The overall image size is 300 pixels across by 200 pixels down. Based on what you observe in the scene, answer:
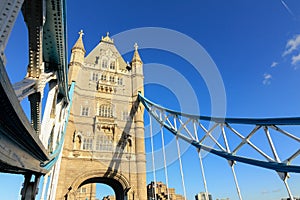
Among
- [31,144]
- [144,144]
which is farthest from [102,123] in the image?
[31,144]

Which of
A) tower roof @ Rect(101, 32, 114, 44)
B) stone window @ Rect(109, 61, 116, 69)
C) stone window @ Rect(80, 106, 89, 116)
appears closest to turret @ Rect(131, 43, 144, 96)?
stone window @ Rect(109, 61, 116, 69)

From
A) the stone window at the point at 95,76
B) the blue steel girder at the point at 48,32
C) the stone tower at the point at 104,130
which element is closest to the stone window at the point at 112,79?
the stone tower at the point at 104,130

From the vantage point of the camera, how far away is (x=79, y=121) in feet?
60.8

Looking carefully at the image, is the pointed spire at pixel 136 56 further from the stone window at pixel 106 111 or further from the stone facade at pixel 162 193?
the stone facade at pixel 162 193

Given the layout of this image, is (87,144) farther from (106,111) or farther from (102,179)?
(106,111)

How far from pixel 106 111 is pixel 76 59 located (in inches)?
272

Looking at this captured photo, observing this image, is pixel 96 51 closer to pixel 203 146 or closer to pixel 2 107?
pixel 203 146

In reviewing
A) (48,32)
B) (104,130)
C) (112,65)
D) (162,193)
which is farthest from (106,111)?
(48,32)

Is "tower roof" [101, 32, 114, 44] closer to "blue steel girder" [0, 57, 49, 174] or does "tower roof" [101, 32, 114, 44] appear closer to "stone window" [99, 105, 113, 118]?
"stone window" [99, 105, 113, 118]

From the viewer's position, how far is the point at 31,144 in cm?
494

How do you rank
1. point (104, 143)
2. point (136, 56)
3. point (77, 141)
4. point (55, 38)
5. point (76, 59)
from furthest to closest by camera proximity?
point (136, 56), point (76, 59), point (104, 143), point (77, 141), point (55, 38)

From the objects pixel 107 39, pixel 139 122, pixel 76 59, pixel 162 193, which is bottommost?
pixel 162 193

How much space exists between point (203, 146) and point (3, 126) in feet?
25.6

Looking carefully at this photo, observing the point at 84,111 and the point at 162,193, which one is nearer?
the point at 84,111
